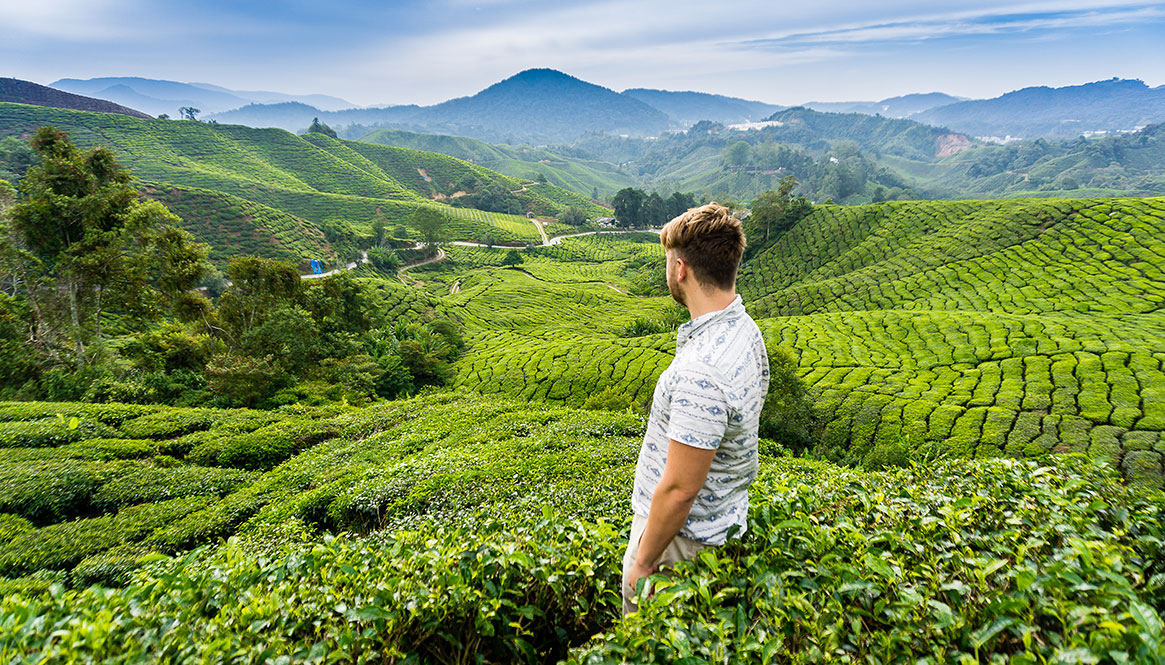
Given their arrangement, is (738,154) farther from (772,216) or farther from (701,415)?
Answer: (701,415)

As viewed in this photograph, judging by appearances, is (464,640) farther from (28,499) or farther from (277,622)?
(28,499)

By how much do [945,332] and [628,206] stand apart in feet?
232

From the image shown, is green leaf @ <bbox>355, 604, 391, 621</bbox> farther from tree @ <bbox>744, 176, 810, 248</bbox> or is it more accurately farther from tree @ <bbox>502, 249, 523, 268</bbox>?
tree @ <bbox>502, 249, 523, 268</bbox>

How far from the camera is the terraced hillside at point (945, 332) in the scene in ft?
46.5

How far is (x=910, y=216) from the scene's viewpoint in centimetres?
4700

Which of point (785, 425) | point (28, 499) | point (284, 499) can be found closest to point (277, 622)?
point (284, 499)

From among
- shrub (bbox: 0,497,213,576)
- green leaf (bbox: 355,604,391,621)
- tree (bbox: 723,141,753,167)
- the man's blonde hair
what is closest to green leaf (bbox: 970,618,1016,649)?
the man's blonde hair

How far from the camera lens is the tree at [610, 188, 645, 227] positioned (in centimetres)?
8688

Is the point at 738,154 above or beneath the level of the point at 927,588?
above

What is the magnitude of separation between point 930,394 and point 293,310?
2554 cm

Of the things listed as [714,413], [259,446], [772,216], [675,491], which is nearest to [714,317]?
[714,413]

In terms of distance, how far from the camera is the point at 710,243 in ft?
8.11

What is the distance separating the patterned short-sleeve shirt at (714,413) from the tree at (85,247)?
22020 mm

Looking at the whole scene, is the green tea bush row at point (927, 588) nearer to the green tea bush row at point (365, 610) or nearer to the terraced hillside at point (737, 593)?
the terraced hillside at point (737, 593)
